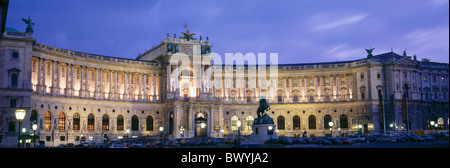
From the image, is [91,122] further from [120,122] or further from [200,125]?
[200,125]

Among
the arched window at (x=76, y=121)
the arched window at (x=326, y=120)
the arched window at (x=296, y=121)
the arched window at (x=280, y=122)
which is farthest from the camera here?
the arched window at (x=280, y=122)

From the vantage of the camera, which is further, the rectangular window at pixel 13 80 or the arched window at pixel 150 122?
the arched window at pixel 150 122

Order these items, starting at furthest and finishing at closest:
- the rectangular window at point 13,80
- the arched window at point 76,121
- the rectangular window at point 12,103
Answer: the arched window at point 76,121 → the rectangular window at point 13,80 → the rectangular window at point 12,103

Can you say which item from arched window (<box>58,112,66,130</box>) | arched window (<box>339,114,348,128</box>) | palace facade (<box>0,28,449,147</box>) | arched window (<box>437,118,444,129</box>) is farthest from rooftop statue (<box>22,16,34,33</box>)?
arched window (<box>437,118,444,129</box>)

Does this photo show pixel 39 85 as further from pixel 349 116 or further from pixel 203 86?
pixel 349 116

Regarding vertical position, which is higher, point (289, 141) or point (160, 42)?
point (160, 42)

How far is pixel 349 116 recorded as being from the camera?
114 metres

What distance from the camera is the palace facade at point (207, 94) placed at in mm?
92875

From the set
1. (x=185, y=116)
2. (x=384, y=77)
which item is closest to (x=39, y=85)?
(x=185, y=116)

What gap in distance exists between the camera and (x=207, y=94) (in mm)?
110250

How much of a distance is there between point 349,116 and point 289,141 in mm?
50278

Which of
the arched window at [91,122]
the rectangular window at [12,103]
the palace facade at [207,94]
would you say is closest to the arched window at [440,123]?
the palace facade at [207,94]

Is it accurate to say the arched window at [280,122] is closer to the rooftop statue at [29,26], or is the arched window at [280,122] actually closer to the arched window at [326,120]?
the arched window at [326,120]

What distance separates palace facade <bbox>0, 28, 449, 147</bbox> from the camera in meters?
92.9
